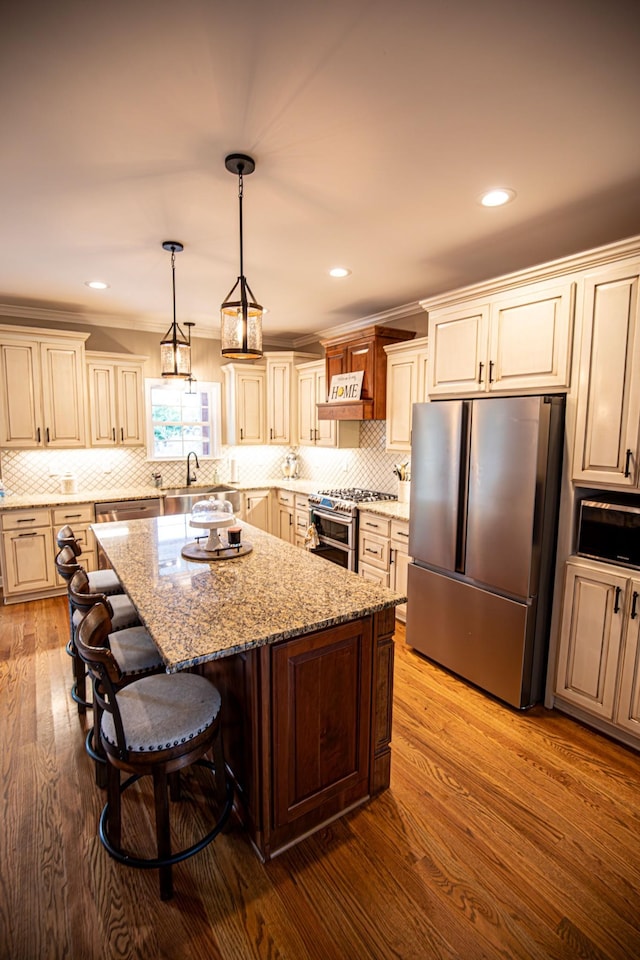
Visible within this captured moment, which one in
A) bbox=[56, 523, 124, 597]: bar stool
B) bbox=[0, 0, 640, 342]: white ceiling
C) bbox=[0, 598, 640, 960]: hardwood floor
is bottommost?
bbox=[0, 598, 640, 960]: hardwood floor

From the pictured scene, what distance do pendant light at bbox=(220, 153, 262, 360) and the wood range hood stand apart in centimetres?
229

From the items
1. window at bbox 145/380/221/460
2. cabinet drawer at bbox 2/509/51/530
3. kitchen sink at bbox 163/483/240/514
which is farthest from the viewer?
window at bbox 145/380/221/460

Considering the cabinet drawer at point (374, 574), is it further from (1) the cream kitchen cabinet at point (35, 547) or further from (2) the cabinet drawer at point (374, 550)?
(1) the cream kitchen cabinet at point (35, 547)

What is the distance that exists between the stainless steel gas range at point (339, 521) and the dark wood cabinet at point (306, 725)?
7.10 ft

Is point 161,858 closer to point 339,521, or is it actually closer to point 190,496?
point 339,521

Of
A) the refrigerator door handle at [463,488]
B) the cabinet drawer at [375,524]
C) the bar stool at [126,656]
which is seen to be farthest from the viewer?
the cabinet drawer at [375,524]

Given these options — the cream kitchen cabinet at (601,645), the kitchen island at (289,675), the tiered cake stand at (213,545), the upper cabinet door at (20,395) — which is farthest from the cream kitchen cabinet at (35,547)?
the cream kitchen cabinet at (601,645)

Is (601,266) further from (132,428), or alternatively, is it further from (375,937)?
(132,428)

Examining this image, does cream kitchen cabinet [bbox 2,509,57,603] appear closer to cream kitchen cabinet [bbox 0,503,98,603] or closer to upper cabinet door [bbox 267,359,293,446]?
cream kitchen cabinet [bbox 0,503,98,603]

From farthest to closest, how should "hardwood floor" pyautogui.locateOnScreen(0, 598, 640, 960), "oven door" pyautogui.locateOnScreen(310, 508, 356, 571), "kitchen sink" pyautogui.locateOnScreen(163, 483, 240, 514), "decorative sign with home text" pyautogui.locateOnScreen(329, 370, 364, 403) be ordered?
"kitchen sink" pyautogui.locateOnScreen(163, 483, 240, 514), "decorative sign with home text" pyautogui.locateOnScreen(329, 370, 364, 403), "oven door" pyautogui.locateOnScreen(310, 508, 356, 571), "hardwood floor" pyautogui.locateOnScreen(0, 598, 640, 960)

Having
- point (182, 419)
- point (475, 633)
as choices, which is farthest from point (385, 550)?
point (182, 419)

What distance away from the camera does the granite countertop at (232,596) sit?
1.50 meters

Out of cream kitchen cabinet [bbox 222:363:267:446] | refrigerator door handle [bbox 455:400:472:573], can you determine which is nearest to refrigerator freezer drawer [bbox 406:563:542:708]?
refrigerator door handle [bbox 455:400:472:573]

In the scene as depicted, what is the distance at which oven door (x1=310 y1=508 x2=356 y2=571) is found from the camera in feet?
13.6
